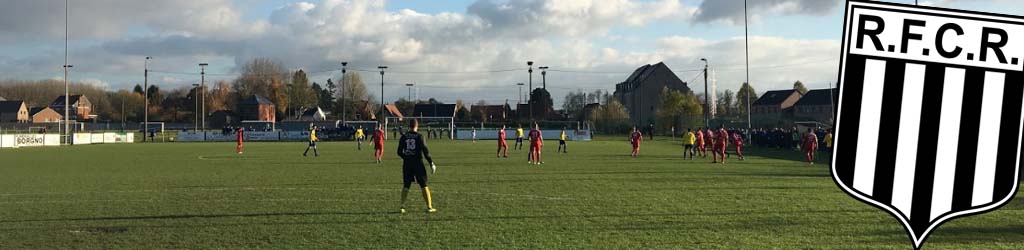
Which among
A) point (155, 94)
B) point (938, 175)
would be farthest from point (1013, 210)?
point (155, 94)

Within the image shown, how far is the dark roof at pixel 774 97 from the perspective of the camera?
109 metres

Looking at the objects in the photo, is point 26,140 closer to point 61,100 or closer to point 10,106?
point 10,106

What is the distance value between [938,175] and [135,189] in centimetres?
1687

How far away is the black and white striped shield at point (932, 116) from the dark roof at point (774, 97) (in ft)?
365

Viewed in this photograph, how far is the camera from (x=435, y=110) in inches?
4112

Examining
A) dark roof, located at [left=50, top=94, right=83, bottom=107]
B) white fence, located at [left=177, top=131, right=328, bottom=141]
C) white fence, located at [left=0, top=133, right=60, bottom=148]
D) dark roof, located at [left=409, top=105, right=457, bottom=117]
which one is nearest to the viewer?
white fence, located at [left=0, top=133, right=60, bottom=148]

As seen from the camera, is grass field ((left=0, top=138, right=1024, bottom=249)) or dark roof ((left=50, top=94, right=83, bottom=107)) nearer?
grass field ((left=0, top=138, right=1024, bottom=249))

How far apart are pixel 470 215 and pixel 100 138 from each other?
5546 centimetres

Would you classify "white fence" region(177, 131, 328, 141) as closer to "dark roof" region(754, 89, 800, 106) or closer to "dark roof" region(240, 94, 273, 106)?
"dark roof" region(240, 94, 273, 106)

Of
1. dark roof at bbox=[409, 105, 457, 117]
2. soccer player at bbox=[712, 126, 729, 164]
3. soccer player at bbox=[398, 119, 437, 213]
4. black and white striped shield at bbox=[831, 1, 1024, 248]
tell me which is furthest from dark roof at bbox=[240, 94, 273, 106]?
black and white striped shield at bbox=[831, 1, 1024, 248]

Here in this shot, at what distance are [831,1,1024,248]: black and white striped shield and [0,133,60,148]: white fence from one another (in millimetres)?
54136

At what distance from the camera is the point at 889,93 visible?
10.7 feet

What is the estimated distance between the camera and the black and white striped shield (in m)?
3.20

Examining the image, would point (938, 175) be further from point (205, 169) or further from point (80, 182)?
point (205, 169)
